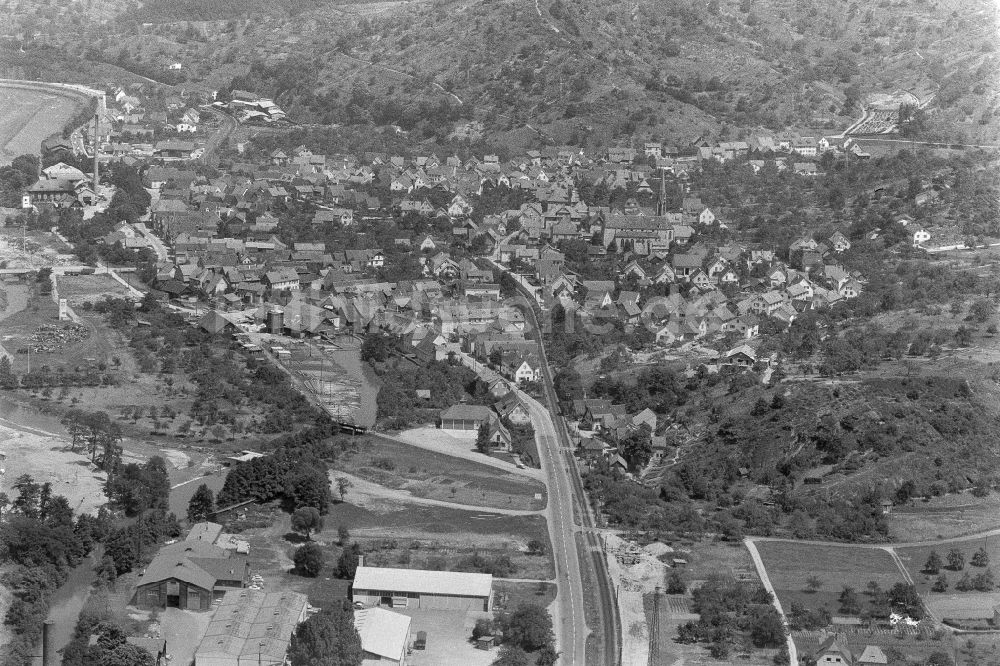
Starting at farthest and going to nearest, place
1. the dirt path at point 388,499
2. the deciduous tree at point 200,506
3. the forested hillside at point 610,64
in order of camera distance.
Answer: the forested hillside at point 610,64
the dirt path at point 388,499
the deciduous tree at point 200,506

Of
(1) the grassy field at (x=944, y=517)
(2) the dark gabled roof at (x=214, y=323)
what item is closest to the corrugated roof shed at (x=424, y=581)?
(1) the grassy field at (x=944, y=517)

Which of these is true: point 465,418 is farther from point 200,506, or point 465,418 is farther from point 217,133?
point 217,133

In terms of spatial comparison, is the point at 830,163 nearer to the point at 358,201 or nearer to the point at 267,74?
the point at 358,201

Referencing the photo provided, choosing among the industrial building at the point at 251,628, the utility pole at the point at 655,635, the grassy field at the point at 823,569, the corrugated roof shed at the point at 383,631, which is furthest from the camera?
the grassy field at the point at 823,569

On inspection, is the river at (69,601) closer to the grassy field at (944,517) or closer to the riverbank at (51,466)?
the riverbank at (51,466)

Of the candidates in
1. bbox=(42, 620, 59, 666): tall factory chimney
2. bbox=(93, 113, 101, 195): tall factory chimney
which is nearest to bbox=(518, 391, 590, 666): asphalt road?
bbox=(42, 620, 59, 666): tall factory chimney

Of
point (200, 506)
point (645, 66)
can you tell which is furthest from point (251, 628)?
point (645, 66)
